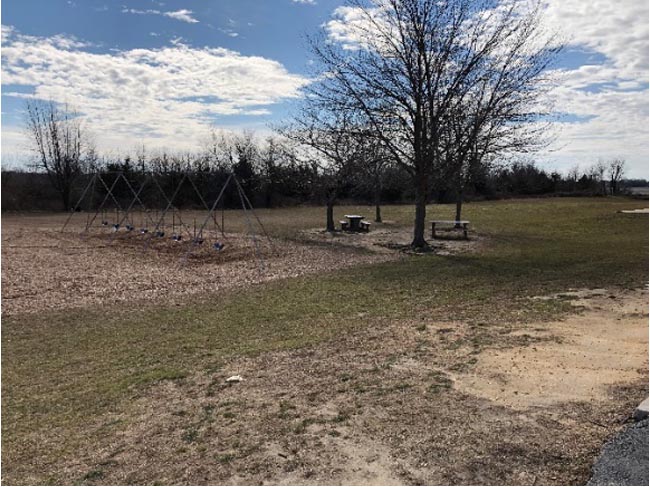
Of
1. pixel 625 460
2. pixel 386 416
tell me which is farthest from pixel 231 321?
pixel 625 460

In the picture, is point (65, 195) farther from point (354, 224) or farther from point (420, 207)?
point (420, 207)

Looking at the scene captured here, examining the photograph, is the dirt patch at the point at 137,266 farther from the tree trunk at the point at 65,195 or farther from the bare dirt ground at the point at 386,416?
the tree trunk at the point at 65,195

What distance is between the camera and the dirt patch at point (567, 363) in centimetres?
427

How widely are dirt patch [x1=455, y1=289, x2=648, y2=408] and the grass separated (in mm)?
502

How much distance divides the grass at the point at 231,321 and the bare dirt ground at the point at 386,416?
0.26 meters

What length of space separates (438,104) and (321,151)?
6.15 metres

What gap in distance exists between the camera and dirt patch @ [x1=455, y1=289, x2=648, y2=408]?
427 cm

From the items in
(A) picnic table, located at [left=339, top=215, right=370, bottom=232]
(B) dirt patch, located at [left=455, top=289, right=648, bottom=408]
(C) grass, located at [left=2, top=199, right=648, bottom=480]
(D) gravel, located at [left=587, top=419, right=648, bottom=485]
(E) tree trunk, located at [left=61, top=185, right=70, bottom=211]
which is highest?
(E) tree trunk, located at [left=61, top=185, right=70, bottom=211]

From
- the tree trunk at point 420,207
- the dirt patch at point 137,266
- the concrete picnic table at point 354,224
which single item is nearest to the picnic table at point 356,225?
the concrete picnic table at point 354,224

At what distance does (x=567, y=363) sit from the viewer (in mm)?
5043

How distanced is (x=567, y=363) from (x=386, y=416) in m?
2.11

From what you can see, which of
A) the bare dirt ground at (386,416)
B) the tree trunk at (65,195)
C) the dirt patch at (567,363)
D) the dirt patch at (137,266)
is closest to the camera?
the bare dirt ground at (386,416)

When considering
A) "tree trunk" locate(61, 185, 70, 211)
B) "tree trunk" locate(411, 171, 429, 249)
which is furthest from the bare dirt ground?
"tree trunk" locate(61, 185, 70, 211)

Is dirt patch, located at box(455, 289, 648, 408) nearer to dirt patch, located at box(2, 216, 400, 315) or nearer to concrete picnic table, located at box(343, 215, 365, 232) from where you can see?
dirt patch, located at box(2, 216, 400, 315)
